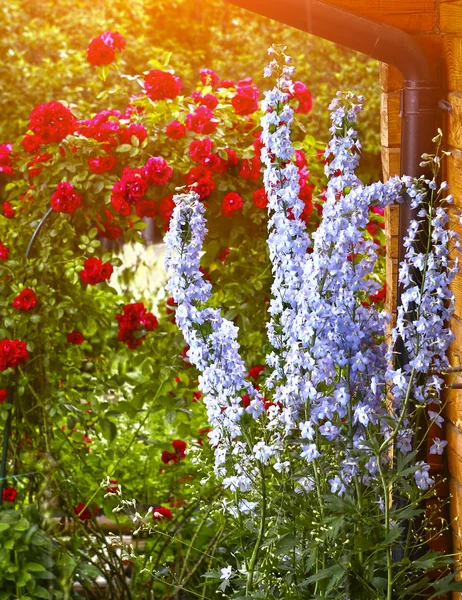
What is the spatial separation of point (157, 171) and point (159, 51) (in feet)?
21.4

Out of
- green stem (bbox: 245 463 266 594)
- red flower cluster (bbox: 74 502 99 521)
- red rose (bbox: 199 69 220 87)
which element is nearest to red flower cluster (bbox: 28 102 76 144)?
red rose (bbox: 199 69 220 87)

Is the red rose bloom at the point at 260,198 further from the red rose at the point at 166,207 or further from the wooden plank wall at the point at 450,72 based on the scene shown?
the wooden plank wall at the point at 450,72

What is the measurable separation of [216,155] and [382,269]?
65 centimetres

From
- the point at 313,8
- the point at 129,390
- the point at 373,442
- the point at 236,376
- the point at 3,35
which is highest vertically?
the point at 3,35

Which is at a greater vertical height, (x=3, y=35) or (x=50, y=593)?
(x=3, y=35)

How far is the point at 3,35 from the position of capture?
8.78 meters

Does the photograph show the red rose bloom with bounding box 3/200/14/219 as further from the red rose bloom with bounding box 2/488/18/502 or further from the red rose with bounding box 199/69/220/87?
the red rose bloom with bounding box 2/488/18/502

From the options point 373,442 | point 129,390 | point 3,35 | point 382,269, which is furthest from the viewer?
point 3,35

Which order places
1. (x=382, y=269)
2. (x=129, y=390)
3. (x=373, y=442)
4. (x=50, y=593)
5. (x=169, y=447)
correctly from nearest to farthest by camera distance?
(x=373, y=442)
(x=50, y=593)
(x=382, y=269)
(x=169, y=447)
(x=129, y=390)

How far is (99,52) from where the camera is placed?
3061 millimetres

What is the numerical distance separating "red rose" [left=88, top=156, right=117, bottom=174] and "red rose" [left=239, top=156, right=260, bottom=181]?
1.36ft

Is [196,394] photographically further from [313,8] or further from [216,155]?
[313,8]

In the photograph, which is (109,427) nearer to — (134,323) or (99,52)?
(134,323)

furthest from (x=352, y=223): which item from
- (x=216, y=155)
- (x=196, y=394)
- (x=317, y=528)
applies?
(x=196, y=394)
